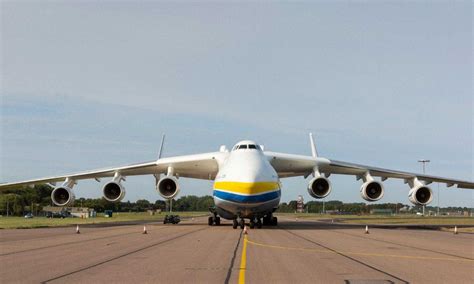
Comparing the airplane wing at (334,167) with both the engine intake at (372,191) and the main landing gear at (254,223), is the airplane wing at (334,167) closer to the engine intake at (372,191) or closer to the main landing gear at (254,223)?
the engine intake at (372,191)

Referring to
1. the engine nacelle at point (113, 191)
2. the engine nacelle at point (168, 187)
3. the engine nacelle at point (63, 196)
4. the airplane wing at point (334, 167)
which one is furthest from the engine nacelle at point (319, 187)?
the engine nacelle at point (63, 196)

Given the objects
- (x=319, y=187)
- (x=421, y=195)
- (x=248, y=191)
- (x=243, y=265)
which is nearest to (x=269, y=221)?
(x=319, y=187)

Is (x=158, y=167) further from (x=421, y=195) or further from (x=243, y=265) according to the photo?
(x=243, y=265)

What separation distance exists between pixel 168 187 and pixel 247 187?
7.78 m

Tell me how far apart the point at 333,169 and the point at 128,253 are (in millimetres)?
21607

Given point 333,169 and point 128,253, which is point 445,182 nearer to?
point 333,169

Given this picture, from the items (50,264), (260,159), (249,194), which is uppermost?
(260,159)

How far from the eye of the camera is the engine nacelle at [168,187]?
3164 cm

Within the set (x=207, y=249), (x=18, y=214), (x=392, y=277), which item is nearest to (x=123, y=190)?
(x=207, y=249)

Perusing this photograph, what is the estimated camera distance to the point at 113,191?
32.3m

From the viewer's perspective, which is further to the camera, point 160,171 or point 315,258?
point 160,171

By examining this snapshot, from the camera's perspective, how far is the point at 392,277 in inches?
393

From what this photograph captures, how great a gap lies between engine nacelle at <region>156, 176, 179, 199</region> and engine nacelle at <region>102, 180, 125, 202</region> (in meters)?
2.20

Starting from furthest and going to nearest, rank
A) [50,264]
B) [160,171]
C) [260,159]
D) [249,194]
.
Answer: [160,171] < [260,159] < [249,194] < [50,264]
